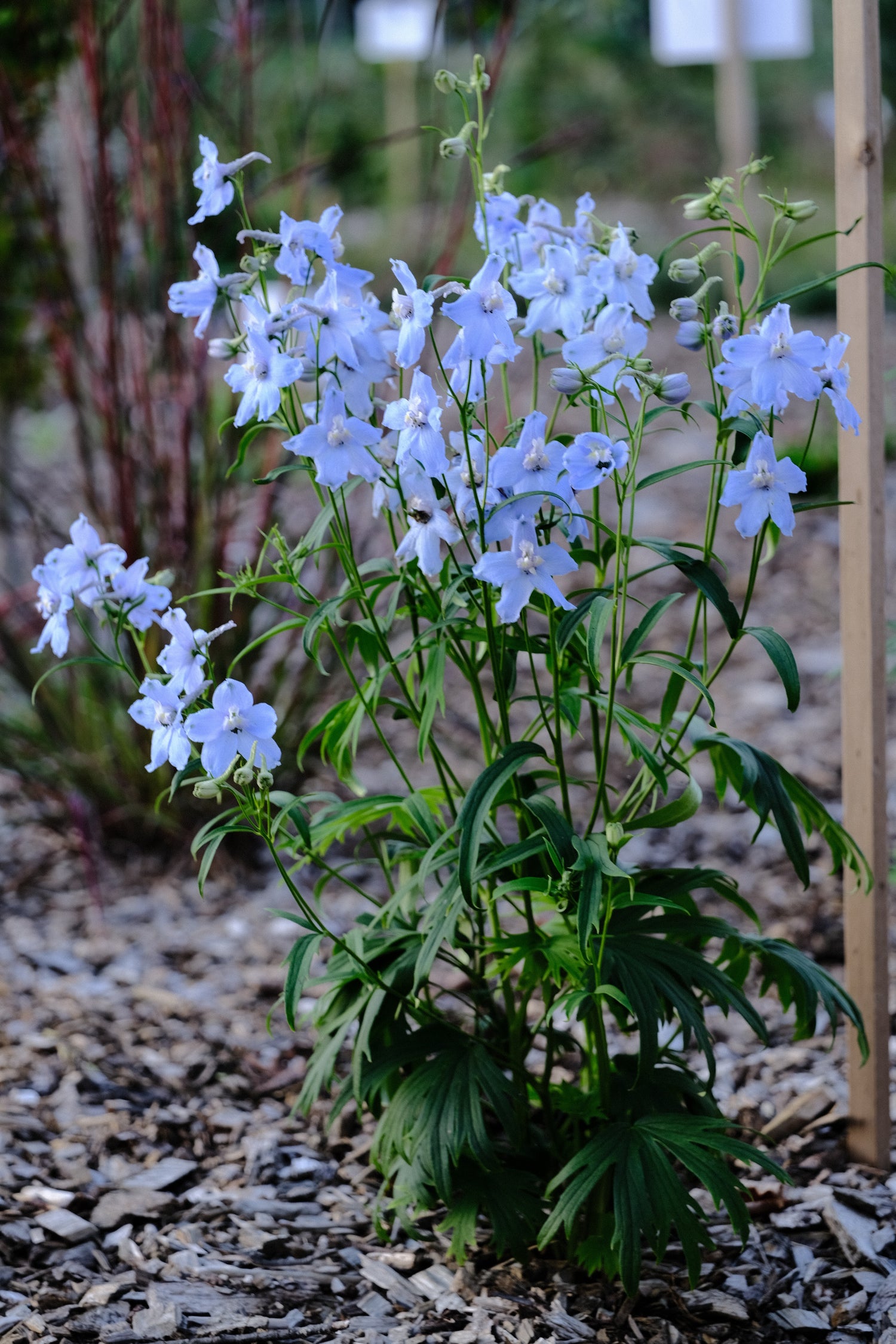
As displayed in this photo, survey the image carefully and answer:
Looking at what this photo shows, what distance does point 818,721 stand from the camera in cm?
333

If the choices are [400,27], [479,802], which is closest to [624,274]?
[479,802]

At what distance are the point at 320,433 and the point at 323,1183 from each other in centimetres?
102

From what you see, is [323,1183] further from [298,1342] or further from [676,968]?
[676,968]

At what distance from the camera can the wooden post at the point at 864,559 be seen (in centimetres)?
145

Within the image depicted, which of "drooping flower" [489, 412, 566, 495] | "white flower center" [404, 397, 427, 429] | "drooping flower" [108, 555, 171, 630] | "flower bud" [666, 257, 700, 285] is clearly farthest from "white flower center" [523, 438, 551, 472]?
"drooping flower" [108, 555, 171, 630]

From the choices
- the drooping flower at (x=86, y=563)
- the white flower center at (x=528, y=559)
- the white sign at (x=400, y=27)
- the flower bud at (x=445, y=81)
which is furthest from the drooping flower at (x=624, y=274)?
the white sign at (x=400, y=27)

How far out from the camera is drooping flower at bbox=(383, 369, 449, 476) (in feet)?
3.74

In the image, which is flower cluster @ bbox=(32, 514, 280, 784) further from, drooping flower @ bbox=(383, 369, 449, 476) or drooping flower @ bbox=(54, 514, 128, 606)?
drooping flower @ bbox=(383, 369, 449, 476)

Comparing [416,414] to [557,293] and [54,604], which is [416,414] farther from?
[54,604]

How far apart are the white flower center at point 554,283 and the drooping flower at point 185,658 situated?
479mm

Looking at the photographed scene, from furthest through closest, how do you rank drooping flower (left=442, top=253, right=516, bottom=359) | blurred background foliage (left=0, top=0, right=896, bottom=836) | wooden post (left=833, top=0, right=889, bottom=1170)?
1. blurred background foliage (left=0, top=0, right=896, bottom=836)
2. wooden post (left=833, top=0, right=889, bottom=1170)
3. drooping flower (left=442, top=253, right=516, bottom=359)

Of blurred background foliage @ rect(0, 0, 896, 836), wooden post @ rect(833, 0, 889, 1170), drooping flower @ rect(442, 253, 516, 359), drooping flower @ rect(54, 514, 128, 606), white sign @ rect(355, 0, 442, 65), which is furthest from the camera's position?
white sign @ rect(355, 0, 442, 65)

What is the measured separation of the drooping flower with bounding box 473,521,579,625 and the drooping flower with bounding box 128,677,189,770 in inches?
12.4

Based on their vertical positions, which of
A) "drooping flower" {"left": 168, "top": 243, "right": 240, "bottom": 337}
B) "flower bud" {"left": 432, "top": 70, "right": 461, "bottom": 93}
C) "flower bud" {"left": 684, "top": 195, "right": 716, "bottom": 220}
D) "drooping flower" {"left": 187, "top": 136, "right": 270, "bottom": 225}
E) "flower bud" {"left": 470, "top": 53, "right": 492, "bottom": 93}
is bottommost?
"drooping flower" {"left": 168, "top": 243, "right": 240, "bottom": 337}
